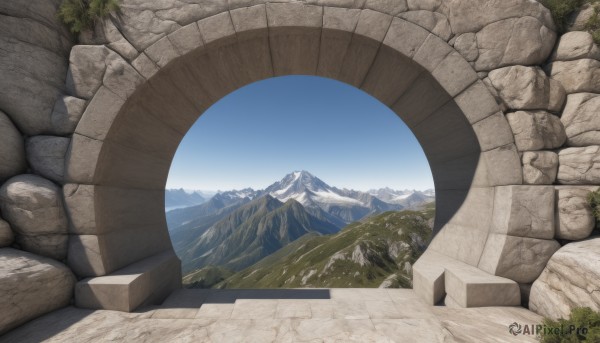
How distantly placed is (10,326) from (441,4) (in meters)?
10.7

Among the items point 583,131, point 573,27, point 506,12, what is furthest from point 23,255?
point 573,27

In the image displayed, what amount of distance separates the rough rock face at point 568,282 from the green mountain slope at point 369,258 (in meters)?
63.4

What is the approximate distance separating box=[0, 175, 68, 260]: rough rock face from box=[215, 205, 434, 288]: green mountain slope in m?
67.4

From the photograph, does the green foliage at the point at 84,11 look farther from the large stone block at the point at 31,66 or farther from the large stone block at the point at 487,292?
the large stone block at the point at 487,292

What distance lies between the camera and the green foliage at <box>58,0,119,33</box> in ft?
17.8

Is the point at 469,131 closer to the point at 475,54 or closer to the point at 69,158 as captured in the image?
the point at 475,54

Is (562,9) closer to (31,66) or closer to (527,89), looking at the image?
(527,89)

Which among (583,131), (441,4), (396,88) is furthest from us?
(396,88)

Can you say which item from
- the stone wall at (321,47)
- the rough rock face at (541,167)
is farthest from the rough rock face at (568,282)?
the rough rock face at (541,167)

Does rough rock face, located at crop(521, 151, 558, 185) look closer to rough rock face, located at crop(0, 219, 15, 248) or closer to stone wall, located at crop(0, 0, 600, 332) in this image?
stone wall, located at crop(0, 0, 600, 332)

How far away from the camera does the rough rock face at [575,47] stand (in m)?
5.21

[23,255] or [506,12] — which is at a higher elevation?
[506,12]

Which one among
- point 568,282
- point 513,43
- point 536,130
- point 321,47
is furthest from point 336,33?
point 568,282

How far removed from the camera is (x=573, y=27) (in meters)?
5.45
